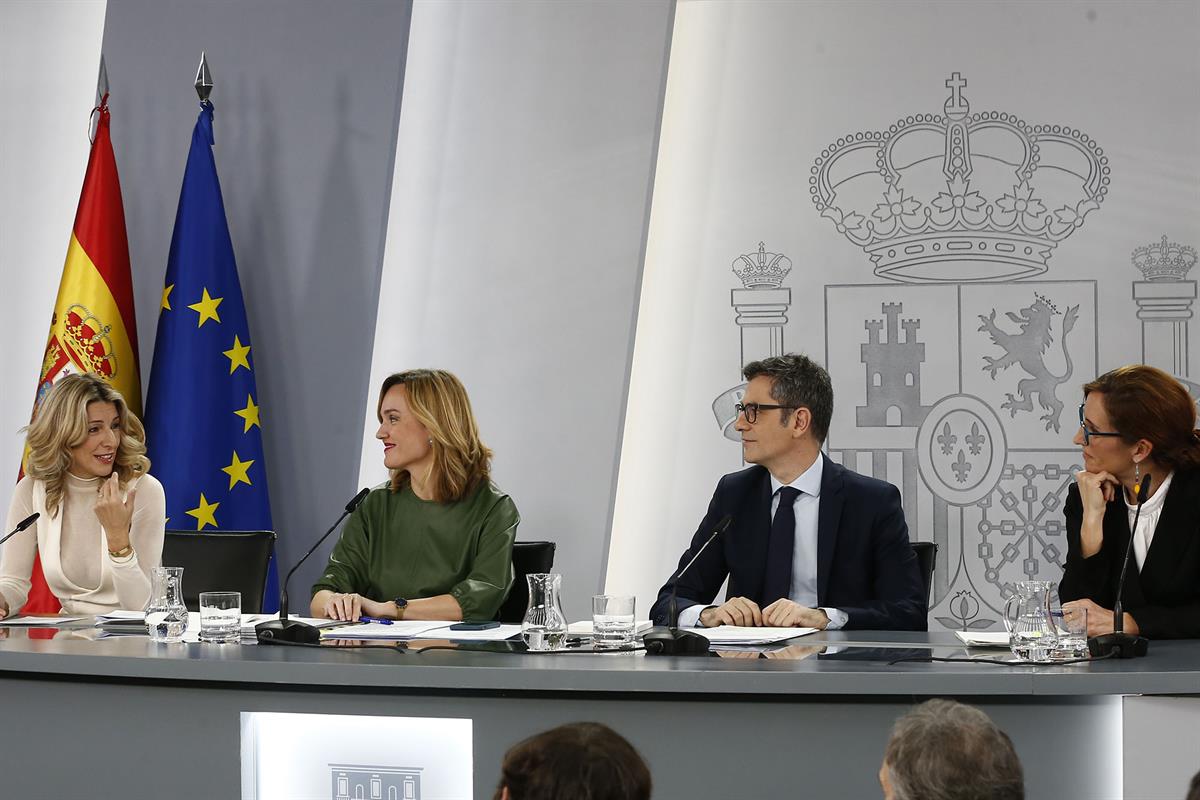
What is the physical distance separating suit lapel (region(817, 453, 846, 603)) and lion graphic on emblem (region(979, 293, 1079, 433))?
114cm

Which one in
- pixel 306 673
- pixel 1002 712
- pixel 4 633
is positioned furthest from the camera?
pixel 4 633

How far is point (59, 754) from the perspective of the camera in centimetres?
237

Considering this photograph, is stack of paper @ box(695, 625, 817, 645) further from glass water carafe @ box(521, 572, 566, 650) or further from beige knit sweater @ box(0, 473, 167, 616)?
beige knit sweater @ box(0, 473, 167, 616)

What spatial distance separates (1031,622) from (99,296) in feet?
10.6

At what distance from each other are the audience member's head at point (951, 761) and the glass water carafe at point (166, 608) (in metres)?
1.72

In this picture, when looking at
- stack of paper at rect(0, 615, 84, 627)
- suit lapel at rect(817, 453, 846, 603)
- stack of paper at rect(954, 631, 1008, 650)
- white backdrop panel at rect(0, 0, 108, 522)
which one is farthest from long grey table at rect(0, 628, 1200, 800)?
white backdrop panel at rect(0, 0, 108, 522)

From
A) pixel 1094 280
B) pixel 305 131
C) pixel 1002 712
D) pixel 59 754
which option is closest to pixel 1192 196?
pixel 1094 280

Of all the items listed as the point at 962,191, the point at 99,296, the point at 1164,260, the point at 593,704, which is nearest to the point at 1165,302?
the point at 1164,260

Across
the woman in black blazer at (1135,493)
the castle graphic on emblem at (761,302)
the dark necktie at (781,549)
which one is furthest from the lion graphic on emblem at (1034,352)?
the dark necktie at (781,549)

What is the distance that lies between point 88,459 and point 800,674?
2.20 meters

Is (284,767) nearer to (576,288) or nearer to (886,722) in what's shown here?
(886,722)

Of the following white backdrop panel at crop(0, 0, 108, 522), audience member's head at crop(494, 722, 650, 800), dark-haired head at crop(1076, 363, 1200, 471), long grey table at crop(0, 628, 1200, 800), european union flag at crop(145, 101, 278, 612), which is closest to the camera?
audience member's head at crop(494, 722, 650, 800)

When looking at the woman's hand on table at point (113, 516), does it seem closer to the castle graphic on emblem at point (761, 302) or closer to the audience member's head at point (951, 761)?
the castle graphic on emblem at point (761, 302)

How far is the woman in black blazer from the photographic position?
264 centimetres
